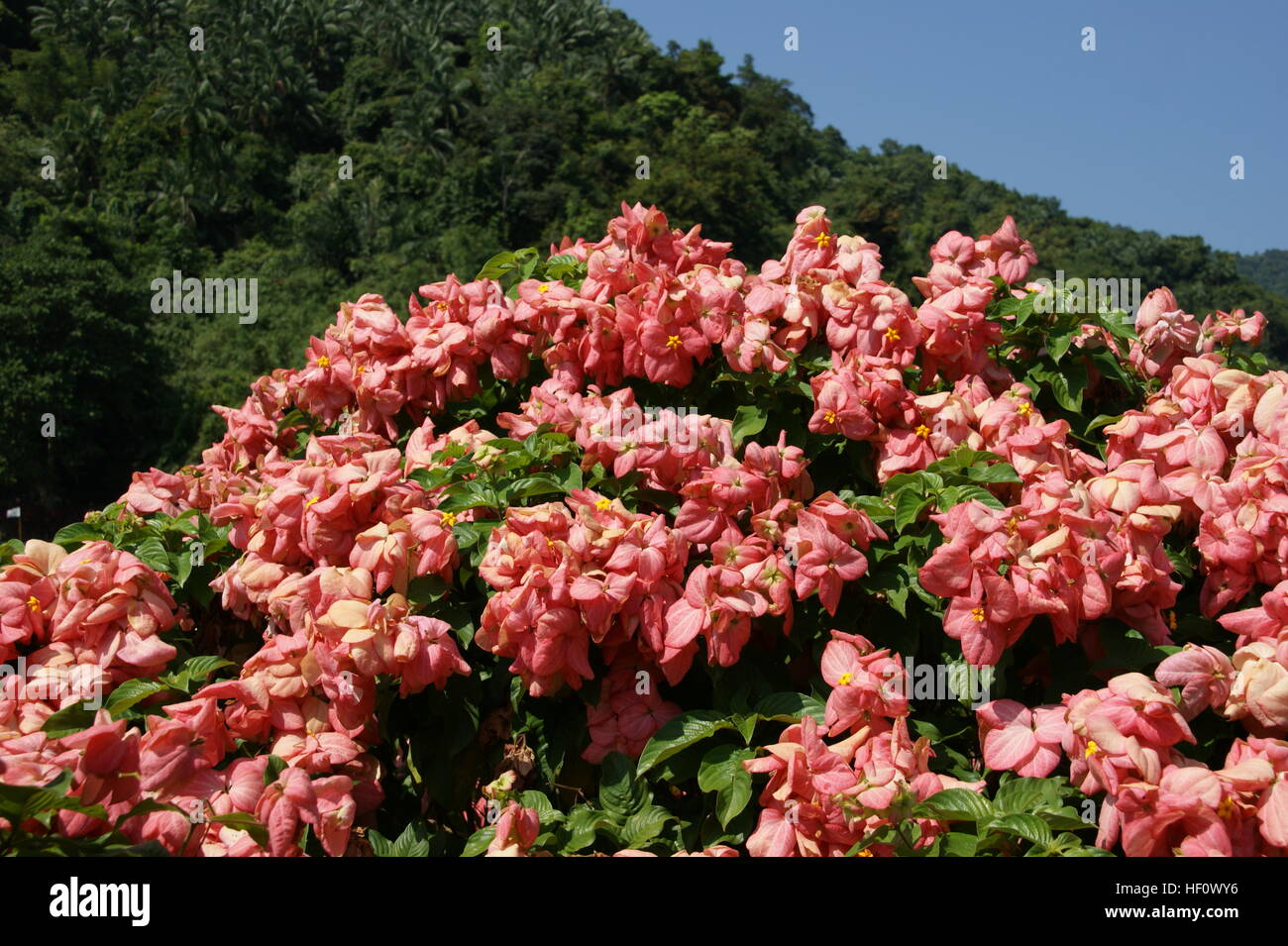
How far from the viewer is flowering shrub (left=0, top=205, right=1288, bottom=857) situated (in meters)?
1.70

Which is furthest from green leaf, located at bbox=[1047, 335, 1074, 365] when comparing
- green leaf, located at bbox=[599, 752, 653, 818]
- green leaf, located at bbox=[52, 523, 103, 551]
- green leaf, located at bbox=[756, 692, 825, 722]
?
green leaf, located at bbox=[52, 523, 103, 551]

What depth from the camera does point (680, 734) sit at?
1.86m

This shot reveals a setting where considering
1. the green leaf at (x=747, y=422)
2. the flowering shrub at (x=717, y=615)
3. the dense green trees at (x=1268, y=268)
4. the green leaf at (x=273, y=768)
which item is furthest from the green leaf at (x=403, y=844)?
the dense green trees at (x=1268, y=268)

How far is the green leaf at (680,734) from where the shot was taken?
71.3 inches

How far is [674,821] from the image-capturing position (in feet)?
6.23

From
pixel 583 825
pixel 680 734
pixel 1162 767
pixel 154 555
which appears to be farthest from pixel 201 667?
pixel 1162 767

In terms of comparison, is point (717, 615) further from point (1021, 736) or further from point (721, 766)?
point (1021, 736)

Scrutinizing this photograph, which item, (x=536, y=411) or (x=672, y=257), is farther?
(x=672, y=257)

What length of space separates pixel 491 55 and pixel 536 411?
70.8 m

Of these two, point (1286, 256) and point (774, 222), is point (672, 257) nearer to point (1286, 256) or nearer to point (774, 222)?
point (774, 222)

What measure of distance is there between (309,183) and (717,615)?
55.0m

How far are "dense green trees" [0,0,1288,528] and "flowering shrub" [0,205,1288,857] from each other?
90.3ft

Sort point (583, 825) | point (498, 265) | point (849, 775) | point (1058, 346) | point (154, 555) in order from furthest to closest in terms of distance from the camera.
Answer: point (498, 265) → point (1058, 346) → point (154, 555) → point (583, 825) → point (849, 775)
